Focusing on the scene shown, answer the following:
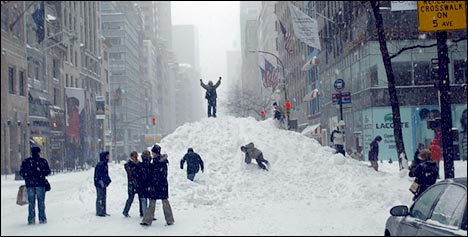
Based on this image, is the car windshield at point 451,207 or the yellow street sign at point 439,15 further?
the yellow street sign at point 439,15

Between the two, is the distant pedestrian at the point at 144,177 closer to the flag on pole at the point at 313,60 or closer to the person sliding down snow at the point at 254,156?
the person sliding down snow at the point at 254,156

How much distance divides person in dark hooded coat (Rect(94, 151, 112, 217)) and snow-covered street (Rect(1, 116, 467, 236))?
0.82 feet

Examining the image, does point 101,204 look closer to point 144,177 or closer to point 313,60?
point 144,177

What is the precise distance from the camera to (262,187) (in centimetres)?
1791

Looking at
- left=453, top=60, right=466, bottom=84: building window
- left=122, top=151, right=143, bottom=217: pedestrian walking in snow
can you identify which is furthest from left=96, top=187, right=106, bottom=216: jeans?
left=453, top=60, right=466, bottom=84: building window

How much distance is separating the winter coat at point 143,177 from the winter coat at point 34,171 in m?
1.98

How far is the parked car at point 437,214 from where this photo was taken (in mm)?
5051

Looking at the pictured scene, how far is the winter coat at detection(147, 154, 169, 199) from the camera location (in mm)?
11484

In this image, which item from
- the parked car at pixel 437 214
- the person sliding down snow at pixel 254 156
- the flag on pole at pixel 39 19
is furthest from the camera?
the flag on pole at pixel 39 19

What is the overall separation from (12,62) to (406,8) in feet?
90.1

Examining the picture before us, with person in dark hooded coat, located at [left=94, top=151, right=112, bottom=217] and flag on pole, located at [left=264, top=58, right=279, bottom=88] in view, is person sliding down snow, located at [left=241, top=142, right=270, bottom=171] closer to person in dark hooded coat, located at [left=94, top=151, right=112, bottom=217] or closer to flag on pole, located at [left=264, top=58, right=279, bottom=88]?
person in dark hooded coat, located at [left=94, top=151, right=112, bottom=217]

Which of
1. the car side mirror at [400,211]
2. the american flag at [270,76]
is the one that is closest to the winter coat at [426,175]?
the car side mirror at [400,211]

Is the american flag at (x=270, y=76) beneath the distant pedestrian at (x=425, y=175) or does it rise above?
above

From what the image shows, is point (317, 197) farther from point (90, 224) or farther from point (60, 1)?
point (60, 1)
